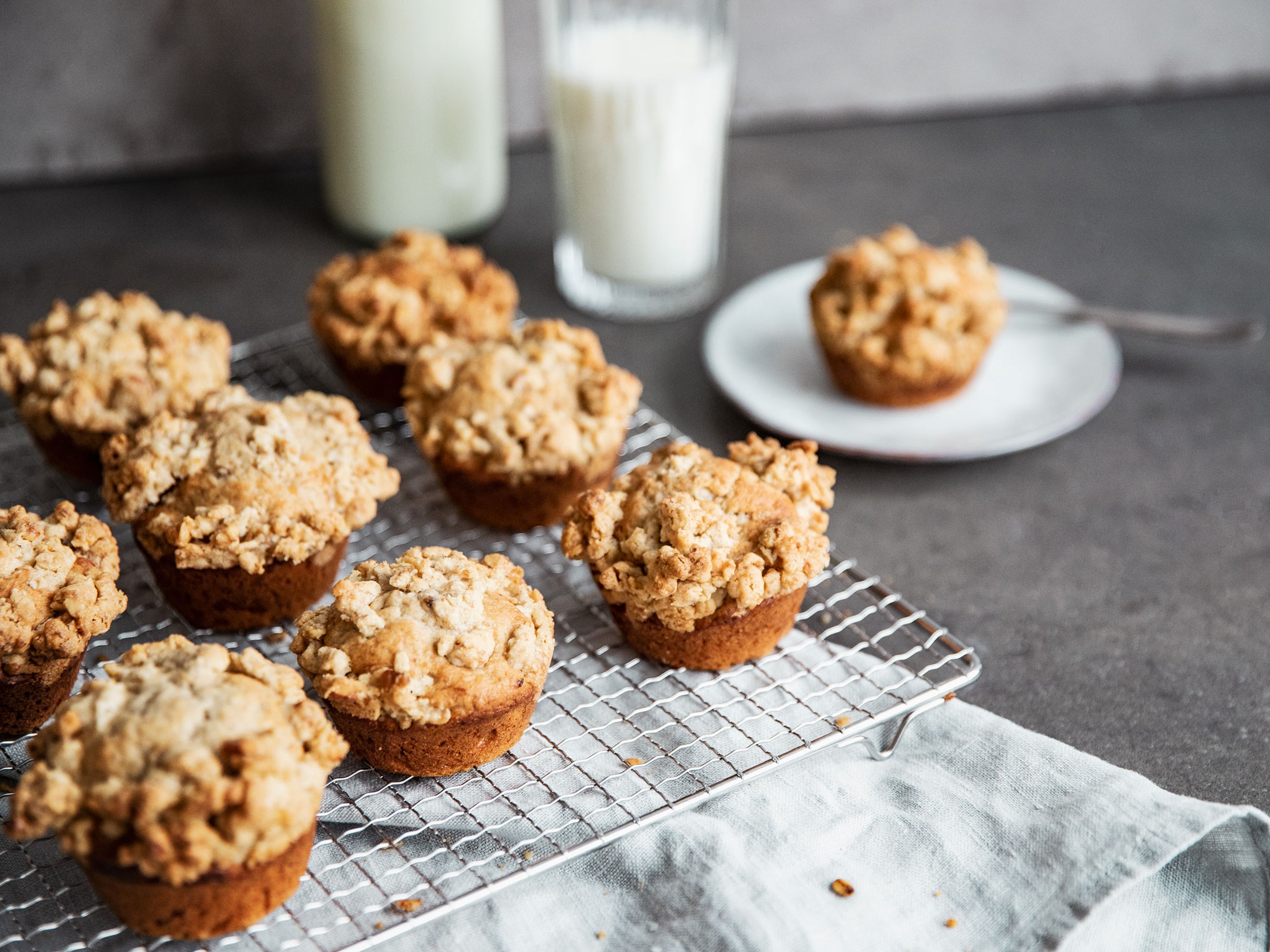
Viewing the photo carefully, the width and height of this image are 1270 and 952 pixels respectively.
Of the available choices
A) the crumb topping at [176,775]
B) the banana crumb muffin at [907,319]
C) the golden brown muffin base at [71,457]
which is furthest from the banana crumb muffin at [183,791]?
the banana crumb muffin at [907,319]

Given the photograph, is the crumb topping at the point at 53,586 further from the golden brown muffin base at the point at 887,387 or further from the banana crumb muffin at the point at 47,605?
the golden brown muffin base at the point at 887,387

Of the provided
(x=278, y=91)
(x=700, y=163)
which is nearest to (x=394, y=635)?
(x=700, y=163)

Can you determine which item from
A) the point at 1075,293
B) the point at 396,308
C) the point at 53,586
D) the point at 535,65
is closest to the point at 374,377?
the point at 396,308

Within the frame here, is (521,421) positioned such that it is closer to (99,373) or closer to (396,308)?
(396,308)

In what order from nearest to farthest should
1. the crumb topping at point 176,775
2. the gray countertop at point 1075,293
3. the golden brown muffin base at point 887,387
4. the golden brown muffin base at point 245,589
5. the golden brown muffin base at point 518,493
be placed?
1. the crumb topping at point 176,775
2. the golden brown muffin base at point 245,589
3. the gray countertop at point 1075,293
4. the golden brown muffin base at point 518,493
5. the golden brown muffin base at point 887,387

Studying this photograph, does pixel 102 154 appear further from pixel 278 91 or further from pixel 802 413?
pixel 802 413
